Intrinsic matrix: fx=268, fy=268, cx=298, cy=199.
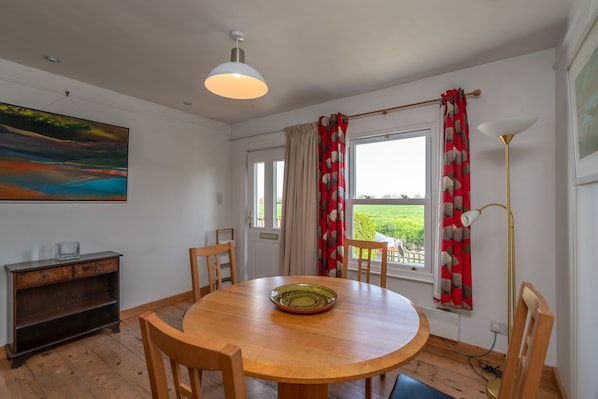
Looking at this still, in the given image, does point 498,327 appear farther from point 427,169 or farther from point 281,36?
point 281,36

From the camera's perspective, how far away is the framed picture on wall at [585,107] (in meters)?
1.26

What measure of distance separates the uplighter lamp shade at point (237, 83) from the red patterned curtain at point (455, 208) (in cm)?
170

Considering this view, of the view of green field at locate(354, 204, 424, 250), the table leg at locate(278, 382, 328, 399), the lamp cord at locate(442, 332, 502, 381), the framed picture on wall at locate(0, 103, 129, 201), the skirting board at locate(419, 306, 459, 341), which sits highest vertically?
the framed picture on wall at locate(0, 103, 129, 201)

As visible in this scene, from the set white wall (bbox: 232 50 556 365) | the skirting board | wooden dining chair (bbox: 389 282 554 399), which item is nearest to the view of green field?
white wall (bbox: 232 50 556 365)

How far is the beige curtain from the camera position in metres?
3.17

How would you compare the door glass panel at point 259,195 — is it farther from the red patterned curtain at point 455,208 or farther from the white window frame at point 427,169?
the red patterned curtain at point 455,208

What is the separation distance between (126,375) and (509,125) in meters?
3.32

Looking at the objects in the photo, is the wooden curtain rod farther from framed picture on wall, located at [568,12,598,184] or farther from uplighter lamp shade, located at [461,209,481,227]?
uplighter lamp shade, located at [461,209,481,227]

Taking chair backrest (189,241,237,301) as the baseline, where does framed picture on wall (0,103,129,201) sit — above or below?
above

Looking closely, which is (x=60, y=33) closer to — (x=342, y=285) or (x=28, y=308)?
(x=28, y=308)

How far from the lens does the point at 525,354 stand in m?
0.88

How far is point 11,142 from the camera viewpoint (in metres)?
2.32

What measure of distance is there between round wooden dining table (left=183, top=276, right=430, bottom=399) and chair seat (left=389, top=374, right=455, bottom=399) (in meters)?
0.28

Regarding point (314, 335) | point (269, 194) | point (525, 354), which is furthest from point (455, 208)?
point (269, 194)
